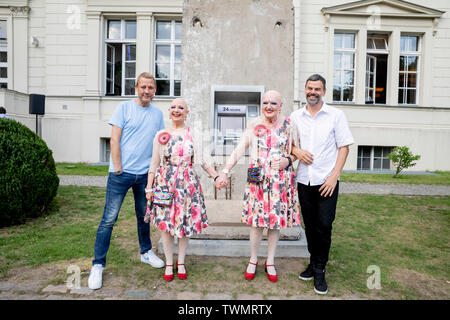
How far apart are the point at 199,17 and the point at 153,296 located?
308 centimetres

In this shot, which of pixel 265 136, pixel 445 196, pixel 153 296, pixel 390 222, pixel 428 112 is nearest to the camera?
pixel 153 296

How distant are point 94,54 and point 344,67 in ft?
28.3

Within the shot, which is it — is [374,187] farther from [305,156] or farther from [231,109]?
[305,156]

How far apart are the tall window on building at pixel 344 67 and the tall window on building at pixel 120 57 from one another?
709cm

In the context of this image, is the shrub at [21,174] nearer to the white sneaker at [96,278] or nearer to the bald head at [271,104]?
the white sneaker at [96,278]

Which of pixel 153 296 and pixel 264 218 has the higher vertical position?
pixel 264 218

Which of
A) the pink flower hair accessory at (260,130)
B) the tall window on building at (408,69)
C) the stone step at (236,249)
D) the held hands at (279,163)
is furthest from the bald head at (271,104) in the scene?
the tall window on building at (408,69)

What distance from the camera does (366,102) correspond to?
37.4ft

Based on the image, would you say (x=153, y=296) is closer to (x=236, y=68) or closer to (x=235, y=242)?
(x=235, y=242)

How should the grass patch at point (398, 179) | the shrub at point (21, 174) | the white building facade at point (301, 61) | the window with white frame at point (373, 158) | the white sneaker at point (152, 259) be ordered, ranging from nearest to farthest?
the white sneaker at point (152, 259), the shrub at point (21, 174), the grass patch at point (398, 179), the white building facade at point (301, 61), the window with white frame at point (373, 158)

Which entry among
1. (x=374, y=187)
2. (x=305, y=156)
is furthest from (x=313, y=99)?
(x=374, y=187)

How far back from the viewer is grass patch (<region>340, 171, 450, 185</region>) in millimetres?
8464

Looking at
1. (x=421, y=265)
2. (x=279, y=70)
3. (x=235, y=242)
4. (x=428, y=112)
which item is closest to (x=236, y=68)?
(x=279, y=70)

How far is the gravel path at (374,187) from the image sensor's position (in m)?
7.16
